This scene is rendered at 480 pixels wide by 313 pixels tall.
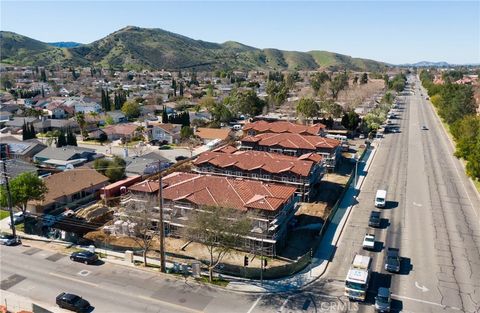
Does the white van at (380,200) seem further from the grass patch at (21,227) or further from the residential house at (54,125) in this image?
the residential house at (54,125)

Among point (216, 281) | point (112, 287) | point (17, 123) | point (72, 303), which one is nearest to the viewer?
point (72, 303)

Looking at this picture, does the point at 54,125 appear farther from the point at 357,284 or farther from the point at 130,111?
the point at 357,284

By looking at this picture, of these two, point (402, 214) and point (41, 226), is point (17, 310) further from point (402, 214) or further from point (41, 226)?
point (402, 214)

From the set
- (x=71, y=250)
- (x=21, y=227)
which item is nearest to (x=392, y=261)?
(x=71, y=250)

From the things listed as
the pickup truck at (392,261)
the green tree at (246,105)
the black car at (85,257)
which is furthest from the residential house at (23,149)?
the pickup truck at (392,261)

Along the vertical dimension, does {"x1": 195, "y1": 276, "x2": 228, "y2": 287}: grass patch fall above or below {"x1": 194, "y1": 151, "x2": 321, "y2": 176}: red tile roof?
below

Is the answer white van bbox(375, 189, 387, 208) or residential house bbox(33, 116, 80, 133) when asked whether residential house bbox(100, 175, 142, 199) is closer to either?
white van bbox(375, 189, 387, 208)

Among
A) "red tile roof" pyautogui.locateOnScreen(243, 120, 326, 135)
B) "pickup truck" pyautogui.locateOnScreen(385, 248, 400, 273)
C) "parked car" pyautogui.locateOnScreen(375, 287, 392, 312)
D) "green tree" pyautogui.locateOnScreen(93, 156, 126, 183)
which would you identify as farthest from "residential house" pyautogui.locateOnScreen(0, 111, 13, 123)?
"parked car" pyautogui.locateOnScreen(375, 287, 392, 312)
